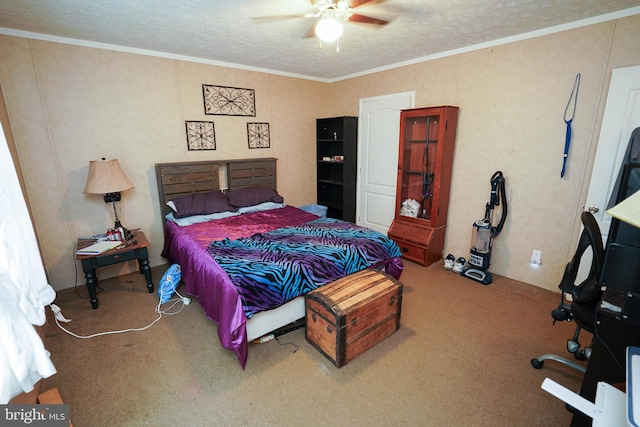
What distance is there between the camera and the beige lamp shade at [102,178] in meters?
2.81

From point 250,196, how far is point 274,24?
201cm

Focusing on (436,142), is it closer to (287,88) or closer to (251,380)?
(287,88)

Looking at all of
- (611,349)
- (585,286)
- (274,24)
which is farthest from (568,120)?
(274,24)

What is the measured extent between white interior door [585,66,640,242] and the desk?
61.4 inches

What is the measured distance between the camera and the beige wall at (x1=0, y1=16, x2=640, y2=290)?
2.63 metres

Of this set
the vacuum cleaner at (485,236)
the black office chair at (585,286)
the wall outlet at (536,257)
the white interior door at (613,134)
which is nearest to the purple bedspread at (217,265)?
the vacuum cleaner at (485,236)

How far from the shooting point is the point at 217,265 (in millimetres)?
2199

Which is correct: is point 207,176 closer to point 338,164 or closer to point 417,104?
point 338,164

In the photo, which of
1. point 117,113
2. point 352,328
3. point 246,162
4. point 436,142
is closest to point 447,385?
point 352,328

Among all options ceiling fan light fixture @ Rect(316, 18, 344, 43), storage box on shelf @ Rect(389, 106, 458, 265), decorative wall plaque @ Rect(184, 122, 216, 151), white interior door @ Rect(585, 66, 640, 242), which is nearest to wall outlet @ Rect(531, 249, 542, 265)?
white interior door @ Rect(585, 66, 640, 242)

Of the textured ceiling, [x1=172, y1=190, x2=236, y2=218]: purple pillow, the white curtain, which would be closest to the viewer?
the white curtain

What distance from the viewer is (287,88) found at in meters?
4.35

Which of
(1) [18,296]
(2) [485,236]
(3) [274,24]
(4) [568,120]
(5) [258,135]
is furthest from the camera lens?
(5) [258,135]

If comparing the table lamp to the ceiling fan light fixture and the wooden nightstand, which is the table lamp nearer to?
the wooden nightstand
